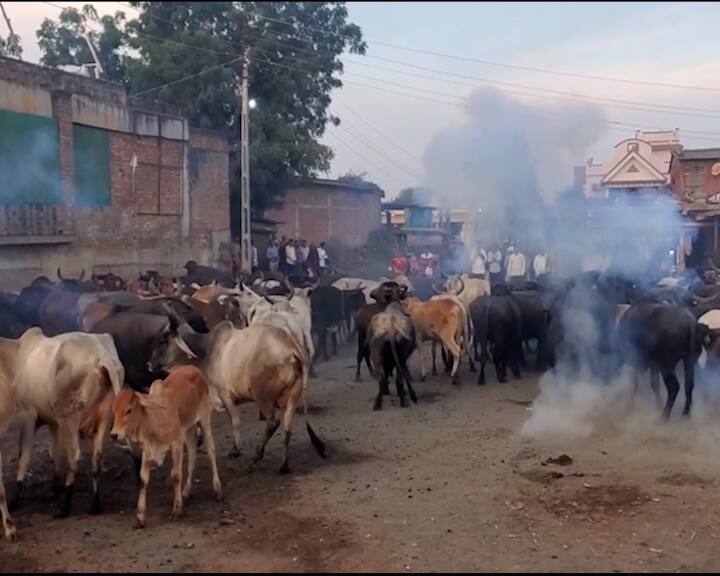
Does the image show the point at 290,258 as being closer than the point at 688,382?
No

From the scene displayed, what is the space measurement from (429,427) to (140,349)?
3.55m

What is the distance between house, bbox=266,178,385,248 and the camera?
31.3m

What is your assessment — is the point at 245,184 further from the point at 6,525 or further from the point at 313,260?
the point at 6,525

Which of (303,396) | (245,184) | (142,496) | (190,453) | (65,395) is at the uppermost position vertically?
(245,184)

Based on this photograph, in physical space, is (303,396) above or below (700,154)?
below

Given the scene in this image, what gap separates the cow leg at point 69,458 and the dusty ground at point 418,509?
0.17 meters

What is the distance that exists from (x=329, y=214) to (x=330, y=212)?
0.10 m

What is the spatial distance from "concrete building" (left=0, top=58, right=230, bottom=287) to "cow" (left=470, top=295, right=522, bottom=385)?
941 centimetres

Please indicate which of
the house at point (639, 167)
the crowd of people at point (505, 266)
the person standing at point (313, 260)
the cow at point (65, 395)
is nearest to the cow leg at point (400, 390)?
the cow at point (65, 395)

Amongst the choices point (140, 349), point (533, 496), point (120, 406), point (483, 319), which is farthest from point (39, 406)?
point (483, 319)

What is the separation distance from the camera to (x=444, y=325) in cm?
1338

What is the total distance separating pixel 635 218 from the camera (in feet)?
63.7

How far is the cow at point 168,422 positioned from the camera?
21.5ft

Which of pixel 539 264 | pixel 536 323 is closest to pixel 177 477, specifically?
pixel 536 323
